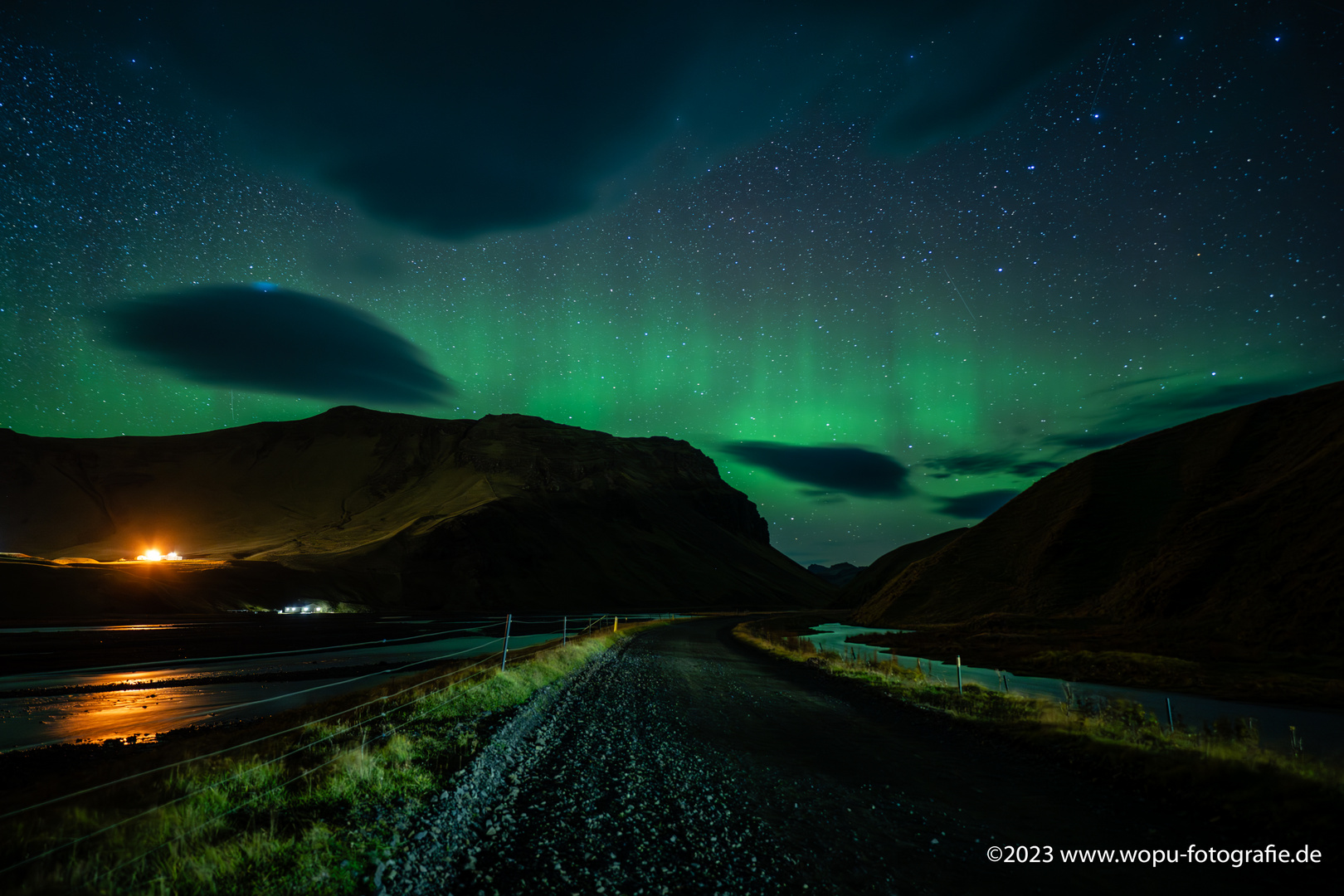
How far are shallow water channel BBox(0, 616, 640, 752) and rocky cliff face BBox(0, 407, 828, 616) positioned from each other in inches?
2130

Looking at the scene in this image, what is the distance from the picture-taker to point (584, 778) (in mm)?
8266

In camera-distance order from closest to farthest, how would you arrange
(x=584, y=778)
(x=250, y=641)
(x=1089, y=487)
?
(x=584, y=778), (x=250, y=641), (x=1089, y=487)

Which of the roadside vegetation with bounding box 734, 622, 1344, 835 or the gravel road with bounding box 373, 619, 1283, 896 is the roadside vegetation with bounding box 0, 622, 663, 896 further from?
the roadside vegetation with bounding box 734, 622, 1344, 835

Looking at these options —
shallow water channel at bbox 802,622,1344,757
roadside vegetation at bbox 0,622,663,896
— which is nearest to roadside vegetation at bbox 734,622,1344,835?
shallow water channel at bbox 802,622,1344,757

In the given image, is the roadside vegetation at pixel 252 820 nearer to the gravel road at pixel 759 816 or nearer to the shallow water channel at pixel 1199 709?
the gravel road at pixel 759 816

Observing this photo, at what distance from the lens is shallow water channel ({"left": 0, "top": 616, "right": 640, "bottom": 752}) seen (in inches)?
572

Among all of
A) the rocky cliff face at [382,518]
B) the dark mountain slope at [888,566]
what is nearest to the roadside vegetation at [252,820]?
the rocky cliff face at [382,518]

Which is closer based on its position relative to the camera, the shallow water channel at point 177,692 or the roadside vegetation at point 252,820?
the roadside vegetation at point 252,820

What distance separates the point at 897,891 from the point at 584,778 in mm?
4609

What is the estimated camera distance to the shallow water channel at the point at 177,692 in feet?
47.7

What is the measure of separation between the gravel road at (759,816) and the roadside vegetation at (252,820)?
0.45 meters

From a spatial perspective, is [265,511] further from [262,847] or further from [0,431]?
[262,847]

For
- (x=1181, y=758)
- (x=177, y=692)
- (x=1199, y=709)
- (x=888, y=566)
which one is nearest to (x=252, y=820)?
(x=1181, y=758)

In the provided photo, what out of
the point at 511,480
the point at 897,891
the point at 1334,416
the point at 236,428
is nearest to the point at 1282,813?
the point at 897,891
